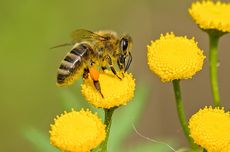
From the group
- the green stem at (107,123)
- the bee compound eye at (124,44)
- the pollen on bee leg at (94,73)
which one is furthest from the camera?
the bee compound eye at (124,44)

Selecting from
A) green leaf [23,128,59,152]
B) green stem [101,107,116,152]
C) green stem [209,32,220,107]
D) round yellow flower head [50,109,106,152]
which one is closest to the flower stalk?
green stem [209,32,220,107]

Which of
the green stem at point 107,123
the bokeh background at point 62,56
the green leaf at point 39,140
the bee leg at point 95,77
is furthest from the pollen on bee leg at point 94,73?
the bokeh background at point 62,56

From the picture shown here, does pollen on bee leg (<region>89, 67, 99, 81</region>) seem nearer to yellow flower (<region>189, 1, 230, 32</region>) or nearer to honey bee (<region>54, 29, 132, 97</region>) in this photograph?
honey bee (<region>54, 29, 132, 97</region>)

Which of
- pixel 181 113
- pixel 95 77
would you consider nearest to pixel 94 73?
pixel 95 77

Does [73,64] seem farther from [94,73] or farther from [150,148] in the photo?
[150,148]

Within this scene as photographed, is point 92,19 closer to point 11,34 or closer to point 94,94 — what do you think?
point 11,34

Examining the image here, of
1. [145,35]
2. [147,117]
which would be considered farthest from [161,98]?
[145,35]

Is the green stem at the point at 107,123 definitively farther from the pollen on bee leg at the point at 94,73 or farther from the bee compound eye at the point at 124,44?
the bee compound eye at the point at 124,44
